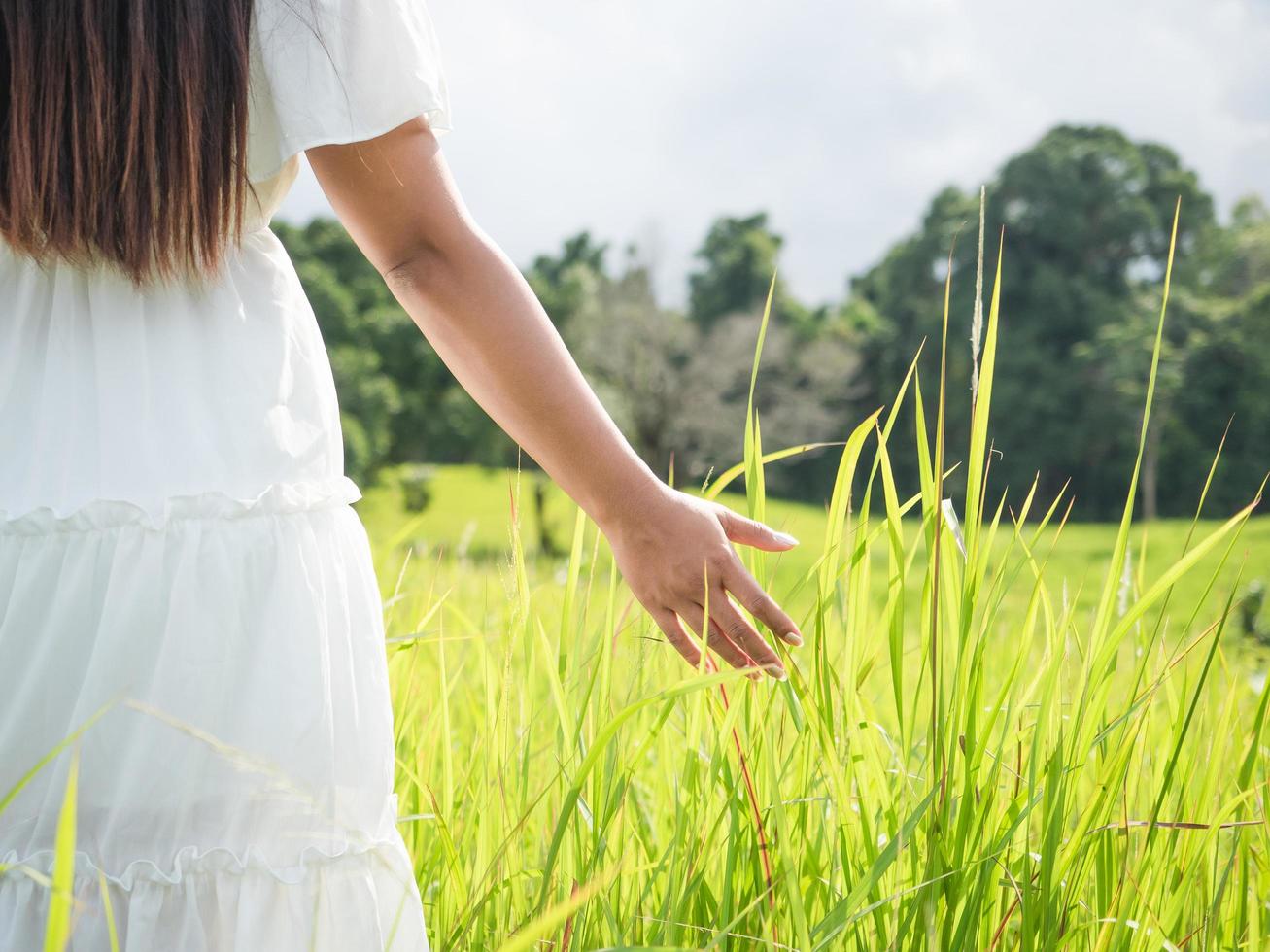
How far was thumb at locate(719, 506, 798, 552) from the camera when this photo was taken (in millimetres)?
839

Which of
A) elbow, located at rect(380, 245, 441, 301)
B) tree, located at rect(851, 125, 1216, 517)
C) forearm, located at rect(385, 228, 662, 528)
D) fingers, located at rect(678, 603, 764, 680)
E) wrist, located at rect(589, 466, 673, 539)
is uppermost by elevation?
tree, located at rect(851, 125, 1216, 517)

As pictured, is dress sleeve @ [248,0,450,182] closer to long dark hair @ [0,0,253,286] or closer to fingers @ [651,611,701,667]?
long dark hair @ [0,0,253,286]

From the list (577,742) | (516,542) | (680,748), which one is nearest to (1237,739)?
(680,748)

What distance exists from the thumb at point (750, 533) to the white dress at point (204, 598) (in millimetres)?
315

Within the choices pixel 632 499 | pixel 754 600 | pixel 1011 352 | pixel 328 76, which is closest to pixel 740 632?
pixel 754 600

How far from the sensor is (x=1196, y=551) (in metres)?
0.92

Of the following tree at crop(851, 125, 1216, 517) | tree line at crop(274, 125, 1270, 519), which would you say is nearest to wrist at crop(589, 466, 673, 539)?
tree line at crop(274, 125, 1270, 519)

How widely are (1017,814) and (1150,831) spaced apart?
0.12 metres

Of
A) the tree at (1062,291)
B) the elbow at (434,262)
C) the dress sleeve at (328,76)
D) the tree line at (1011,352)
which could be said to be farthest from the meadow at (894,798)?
the tree at (1062,291)

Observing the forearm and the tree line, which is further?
the tree line

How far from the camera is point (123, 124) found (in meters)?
0.76

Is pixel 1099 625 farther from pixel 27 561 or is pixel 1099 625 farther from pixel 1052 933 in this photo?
pixel 27 561

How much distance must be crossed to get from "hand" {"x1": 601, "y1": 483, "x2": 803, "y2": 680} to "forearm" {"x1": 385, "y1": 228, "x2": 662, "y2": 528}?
0.06 feet

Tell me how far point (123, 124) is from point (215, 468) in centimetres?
28
